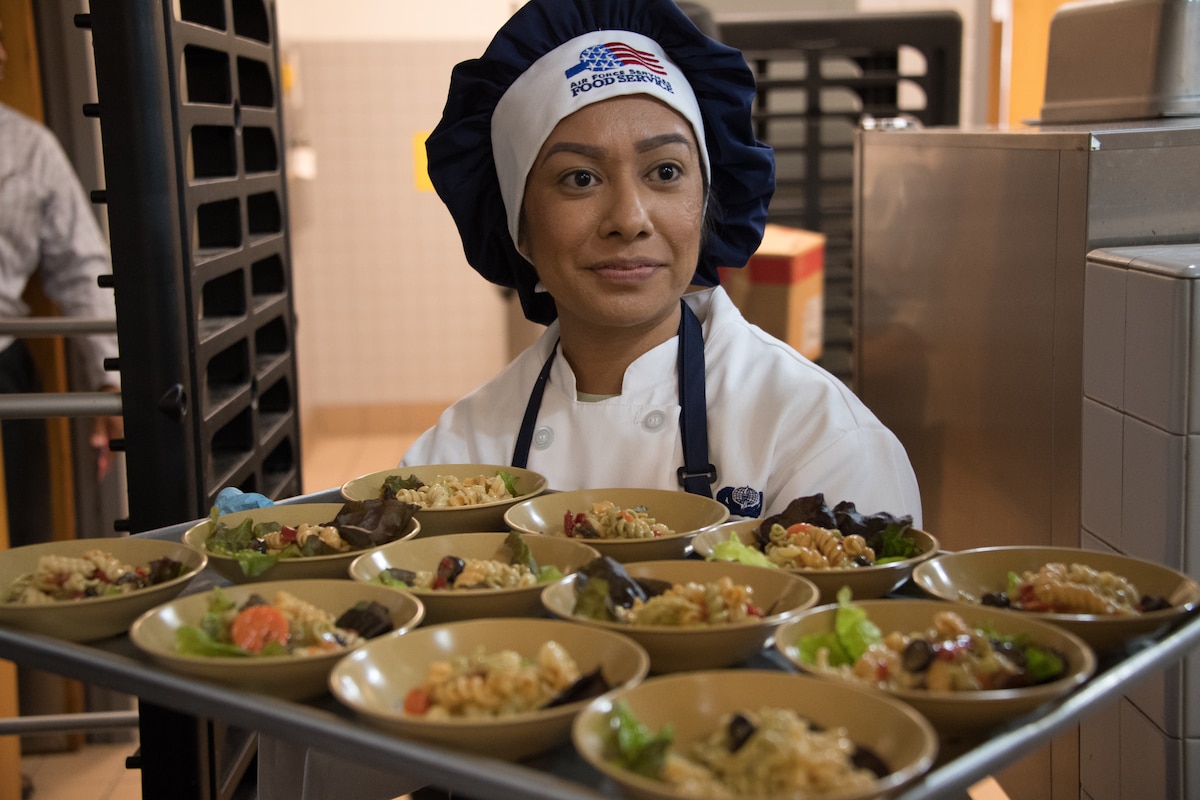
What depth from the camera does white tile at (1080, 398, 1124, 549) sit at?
1539mm

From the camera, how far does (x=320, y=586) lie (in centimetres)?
98

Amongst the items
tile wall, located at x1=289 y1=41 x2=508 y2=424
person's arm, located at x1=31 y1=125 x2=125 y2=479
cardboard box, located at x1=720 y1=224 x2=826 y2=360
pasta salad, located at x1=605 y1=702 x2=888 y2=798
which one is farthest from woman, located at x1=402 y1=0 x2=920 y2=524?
tile wall, located at x1=289 y1=41 x2=508 y2=424

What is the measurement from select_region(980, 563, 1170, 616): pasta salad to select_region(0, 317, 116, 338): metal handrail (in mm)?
1305

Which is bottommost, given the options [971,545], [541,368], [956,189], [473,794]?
[971,545]

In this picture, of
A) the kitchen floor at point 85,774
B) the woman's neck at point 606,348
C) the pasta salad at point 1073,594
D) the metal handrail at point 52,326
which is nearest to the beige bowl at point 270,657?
the pasta salad at point 1073,594

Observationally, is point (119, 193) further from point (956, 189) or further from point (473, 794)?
point (956, 189)

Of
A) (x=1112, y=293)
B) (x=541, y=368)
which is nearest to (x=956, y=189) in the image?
(x=1112, y=293)

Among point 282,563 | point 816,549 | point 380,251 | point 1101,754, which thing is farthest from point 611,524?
point 380,251

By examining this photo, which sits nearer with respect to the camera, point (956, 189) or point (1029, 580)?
point (1029, 580)

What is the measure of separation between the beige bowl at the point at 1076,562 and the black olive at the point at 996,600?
2cm

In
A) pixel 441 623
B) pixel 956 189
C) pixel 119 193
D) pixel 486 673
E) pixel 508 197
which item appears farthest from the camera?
pixel 956 189

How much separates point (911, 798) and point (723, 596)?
0.93ft

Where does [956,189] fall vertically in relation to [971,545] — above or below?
above

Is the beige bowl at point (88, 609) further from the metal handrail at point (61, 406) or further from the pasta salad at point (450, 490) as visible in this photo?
the metal handrail at point (61, 406)
